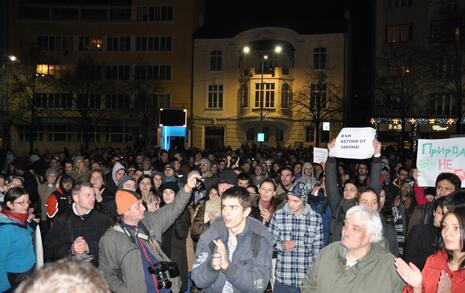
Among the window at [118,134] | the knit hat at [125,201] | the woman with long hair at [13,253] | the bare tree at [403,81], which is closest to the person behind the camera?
the knit hat at [125,201]

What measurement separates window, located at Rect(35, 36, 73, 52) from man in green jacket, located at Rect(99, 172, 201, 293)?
54.8 m

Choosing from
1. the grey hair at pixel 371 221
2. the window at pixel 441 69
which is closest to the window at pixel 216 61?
the window at pixel 441 69

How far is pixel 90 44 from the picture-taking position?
184ft

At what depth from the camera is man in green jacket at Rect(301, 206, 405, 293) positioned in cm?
414

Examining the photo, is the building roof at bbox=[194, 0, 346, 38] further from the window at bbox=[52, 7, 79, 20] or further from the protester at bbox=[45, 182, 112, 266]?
the protester at bbox=[45, 182, 112, 266]

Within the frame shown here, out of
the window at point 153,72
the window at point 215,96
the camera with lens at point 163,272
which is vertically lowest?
the camera with lens at point 163,272

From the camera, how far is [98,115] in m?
54.4

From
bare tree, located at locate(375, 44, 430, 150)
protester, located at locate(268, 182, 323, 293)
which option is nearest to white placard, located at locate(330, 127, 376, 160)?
protester, located at locate(268, 182, 323, 293)

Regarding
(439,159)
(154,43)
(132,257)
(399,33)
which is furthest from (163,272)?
(154,43)

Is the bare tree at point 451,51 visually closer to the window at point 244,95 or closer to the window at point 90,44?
the window at point 244,95

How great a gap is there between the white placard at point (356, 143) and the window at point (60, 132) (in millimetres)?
50699

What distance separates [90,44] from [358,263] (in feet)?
183

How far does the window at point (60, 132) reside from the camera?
2190 inches

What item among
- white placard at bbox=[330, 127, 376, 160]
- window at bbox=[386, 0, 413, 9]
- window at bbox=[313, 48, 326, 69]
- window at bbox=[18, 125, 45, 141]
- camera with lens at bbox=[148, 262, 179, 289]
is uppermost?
window at bbox=[386, 0, 413, 9]
